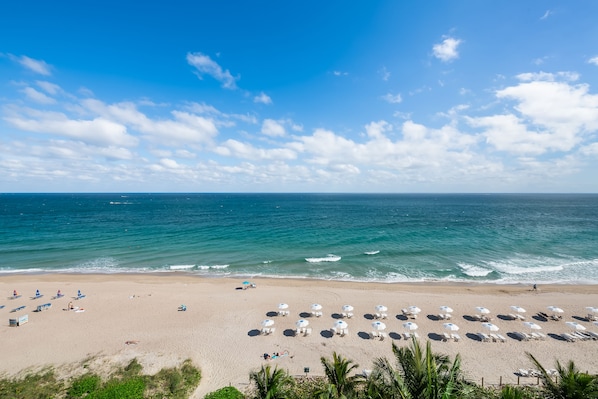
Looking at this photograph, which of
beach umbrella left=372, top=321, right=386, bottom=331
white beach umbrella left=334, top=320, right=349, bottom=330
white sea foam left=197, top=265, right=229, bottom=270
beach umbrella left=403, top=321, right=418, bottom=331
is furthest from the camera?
white sea foam left=197, top=265, right=229, bottom=270

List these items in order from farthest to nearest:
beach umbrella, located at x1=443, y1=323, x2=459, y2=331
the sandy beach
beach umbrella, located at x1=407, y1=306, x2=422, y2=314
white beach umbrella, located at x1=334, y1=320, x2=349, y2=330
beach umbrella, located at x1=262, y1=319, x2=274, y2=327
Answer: beach umbrella, located at x1=407, y1=306, x2=422, y2=314, beach umbrella, located at x1=262, y1=319, x2=274, y2=327, white beach umbrella, located at x1=334, y1=320, x2=349, y2=330, beach umbrella, located at x1=443, y1=323, x2=459, y2=331, the sandy beach

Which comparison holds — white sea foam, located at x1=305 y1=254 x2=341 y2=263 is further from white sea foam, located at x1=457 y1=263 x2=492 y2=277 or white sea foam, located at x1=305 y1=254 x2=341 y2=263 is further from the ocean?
white sea foam, located at x1=457 y1=263 x2=492 y2=277

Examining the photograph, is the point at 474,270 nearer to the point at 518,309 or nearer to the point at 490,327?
the point at 518,309

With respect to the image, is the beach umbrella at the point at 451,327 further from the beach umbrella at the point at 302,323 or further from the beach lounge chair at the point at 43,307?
the beach lounge chair at the point at 43,307

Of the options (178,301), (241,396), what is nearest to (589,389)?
(241,396)

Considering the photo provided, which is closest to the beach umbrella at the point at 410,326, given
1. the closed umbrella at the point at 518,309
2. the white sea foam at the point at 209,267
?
the closed umbrella at the point at 518,309

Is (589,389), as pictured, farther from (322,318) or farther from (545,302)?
(545,302)

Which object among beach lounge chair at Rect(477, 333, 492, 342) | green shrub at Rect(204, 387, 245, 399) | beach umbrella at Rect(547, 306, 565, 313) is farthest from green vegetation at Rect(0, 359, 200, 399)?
beach umbrella at Rect(547, 306, 565, 313)
